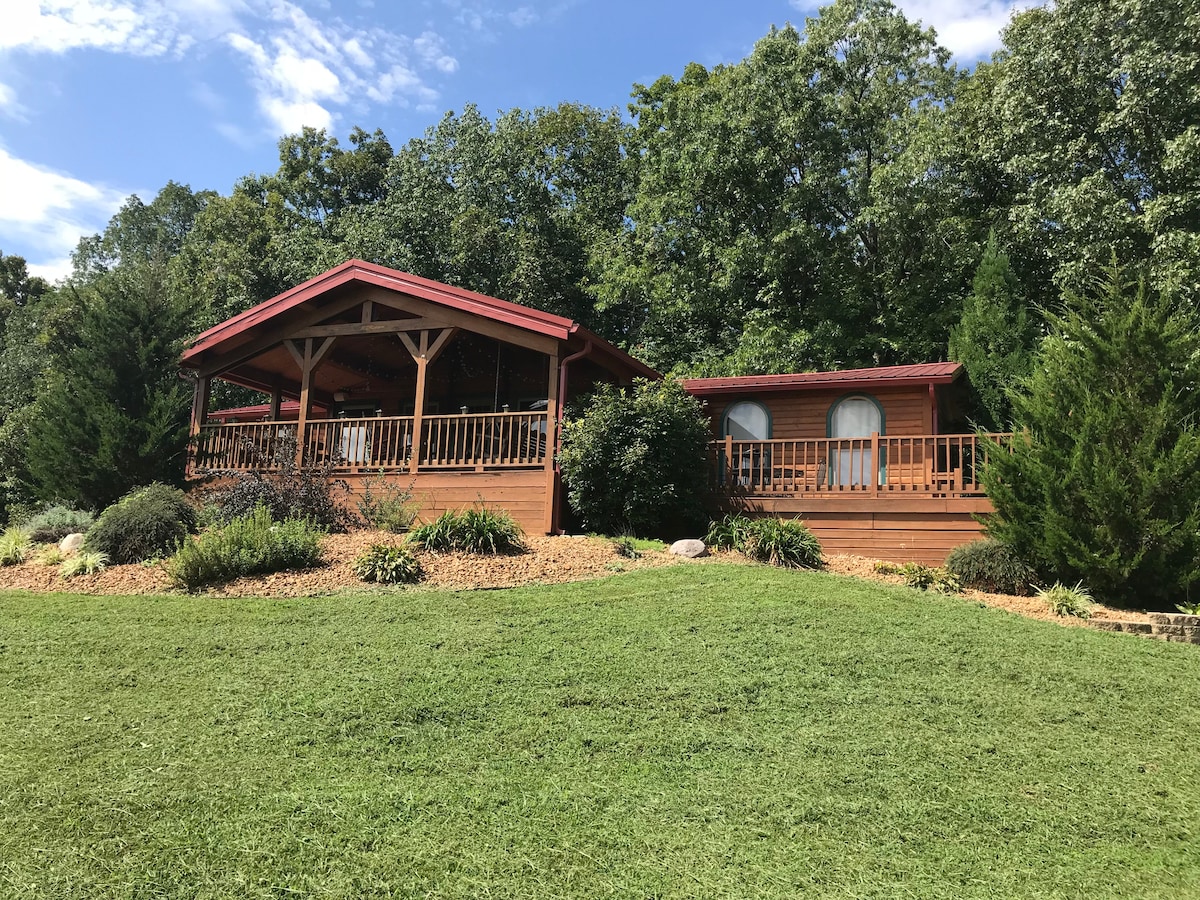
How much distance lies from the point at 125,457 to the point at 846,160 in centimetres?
1996

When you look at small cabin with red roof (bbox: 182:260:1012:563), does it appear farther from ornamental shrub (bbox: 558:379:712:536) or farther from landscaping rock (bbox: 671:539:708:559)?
landscaping rock (bbox: 671:539:708:559)

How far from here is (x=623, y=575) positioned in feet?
29.1

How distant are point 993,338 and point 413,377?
41.3ft

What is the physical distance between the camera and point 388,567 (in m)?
8.62

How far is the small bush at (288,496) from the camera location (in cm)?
1101

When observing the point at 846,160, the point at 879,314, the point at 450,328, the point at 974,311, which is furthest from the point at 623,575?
the point at 846,160

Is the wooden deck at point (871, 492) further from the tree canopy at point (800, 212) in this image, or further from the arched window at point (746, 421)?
the tree canopy at point (800, 212)

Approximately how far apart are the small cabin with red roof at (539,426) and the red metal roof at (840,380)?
0.09 ft

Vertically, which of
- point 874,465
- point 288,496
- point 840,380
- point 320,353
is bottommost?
point 288,496

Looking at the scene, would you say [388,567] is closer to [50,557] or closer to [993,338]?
[50,557]

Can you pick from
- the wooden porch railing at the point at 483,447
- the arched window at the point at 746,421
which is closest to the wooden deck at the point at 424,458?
the wooden porch railing at the point at 483,447

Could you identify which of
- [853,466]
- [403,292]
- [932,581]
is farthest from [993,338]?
[403,292]

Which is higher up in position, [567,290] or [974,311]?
[567,290]

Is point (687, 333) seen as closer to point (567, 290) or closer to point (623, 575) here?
point (567, 290)
